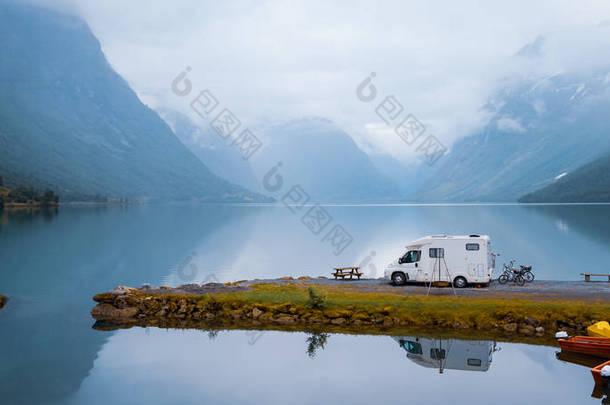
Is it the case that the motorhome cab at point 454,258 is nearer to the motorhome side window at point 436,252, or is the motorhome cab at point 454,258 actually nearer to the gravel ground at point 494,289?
the motorhome side window at point 436,252

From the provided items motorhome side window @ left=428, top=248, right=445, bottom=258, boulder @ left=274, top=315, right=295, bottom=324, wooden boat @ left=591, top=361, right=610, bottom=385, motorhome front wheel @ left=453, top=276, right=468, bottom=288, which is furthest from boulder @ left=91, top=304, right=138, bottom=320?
wooden boat @ left=591, top=361, right=610, bottom=385

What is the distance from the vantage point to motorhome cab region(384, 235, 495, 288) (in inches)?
1325

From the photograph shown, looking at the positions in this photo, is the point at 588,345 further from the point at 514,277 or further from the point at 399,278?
the point at 399,278

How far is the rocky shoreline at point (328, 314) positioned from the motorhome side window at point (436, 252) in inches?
153

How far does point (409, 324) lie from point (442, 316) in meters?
1.92

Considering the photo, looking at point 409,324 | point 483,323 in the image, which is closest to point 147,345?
point 409,324

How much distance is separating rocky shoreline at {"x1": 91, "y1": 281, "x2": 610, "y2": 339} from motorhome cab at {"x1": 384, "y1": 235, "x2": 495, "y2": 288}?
3.36 meters

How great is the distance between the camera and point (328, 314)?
102ft

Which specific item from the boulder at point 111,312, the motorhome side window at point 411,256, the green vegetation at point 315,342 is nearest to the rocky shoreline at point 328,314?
the boulder at point 111,312

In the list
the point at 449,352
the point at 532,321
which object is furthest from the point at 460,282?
the point at 449,352

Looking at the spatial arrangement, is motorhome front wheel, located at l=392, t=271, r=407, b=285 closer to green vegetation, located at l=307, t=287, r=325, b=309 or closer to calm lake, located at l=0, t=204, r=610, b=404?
green vegetation, located at l=307, t=287, r=325, b=309

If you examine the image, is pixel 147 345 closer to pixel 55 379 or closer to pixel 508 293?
pixel 55 379

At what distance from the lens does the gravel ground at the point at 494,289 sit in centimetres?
3206

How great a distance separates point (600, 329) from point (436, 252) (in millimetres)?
11657
